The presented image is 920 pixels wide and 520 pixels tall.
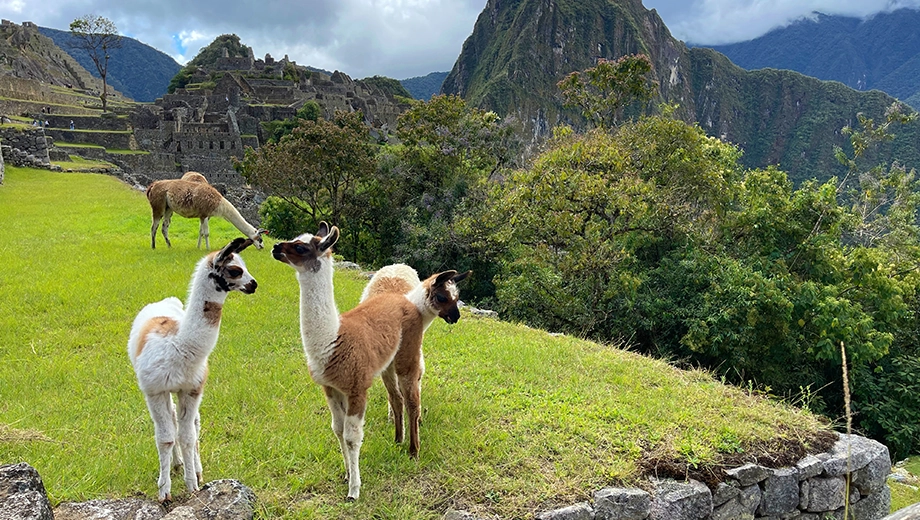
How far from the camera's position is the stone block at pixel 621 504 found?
403cm

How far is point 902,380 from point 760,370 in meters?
3.82

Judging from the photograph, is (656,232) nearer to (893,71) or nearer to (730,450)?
(730,450)

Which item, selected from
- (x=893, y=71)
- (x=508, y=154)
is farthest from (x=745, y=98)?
(x=508, y=154)

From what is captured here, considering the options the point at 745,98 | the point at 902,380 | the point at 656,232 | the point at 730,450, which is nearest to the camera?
the point at 730,450

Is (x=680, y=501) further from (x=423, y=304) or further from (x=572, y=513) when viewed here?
(x=423, y=304)

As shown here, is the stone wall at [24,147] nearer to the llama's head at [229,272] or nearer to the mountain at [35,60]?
the llama's head at [229,272]

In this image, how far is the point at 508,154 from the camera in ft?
75.4

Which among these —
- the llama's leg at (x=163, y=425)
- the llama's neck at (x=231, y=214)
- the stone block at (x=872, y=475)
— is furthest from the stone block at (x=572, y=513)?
the llama's neck at (x=231, y=214)

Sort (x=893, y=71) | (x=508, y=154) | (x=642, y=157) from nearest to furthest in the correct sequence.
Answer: (x=642, y=157)
(x=508, y=154)
(x=893, y=71)

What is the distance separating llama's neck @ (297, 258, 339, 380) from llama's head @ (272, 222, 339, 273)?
4 cm

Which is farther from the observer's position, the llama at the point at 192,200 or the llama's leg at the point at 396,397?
the llama at the point at 192,200

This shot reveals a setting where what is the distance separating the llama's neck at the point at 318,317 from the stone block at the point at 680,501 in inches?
114

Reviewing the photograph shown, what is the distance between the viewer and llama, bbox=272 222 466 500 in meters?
3.66

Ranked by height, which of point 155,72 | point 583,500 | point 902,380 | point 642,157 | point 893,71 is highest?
point 893,71
